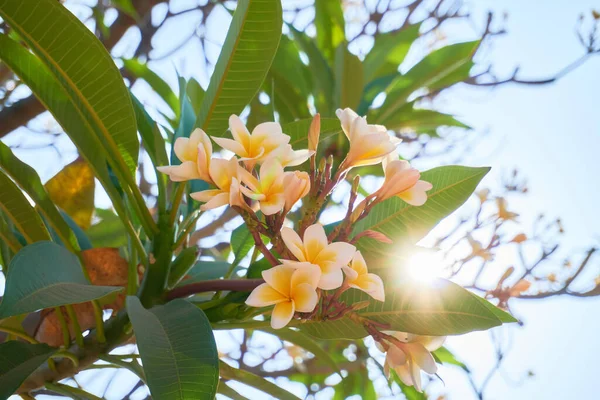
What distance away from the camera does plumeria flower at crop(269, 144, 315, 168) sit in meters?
0.60

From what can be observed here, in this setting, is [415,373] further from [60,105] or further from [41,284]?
[60,105]

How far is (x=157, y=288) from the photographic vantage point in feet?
2.66

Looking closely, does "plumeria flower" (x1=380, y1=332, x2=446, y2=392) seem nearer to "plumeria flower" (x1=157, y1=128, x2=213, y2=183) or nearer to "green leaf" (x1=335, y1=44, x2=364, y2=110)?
"plumeria flower" (x1=157, y1=128, x2=213, y2=183)

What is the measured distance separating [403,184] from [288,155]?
137 mm

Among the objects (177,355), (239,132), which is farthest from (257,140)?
(177,355)

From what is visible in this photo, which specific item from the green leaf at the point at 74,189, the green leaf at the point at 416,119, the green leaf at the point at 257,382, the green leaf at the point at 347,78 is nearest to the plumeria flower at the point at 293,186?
the green leaf at the point at 257,382

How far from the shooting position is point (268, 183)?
0.59 metres

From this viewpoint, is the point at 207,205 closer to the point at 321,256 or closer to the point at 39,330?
the point at 321,256

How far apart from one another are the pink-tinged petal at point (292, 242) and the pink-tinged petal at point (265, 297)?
0.04 metres

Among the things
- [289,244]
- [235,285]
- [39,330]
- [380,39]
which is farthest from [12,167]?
[380,39]

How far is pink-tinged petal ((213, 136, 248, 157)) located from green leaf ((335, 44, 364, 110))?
95 centimetres

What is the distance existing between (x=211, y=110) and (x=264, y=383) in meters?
0.44

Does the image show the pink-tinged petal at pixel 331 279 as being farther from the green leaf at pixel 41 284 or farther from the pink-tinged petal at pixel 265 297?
the green leaf at pixel 41 284

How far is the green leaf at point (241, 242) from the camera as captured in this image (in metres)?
0.95
